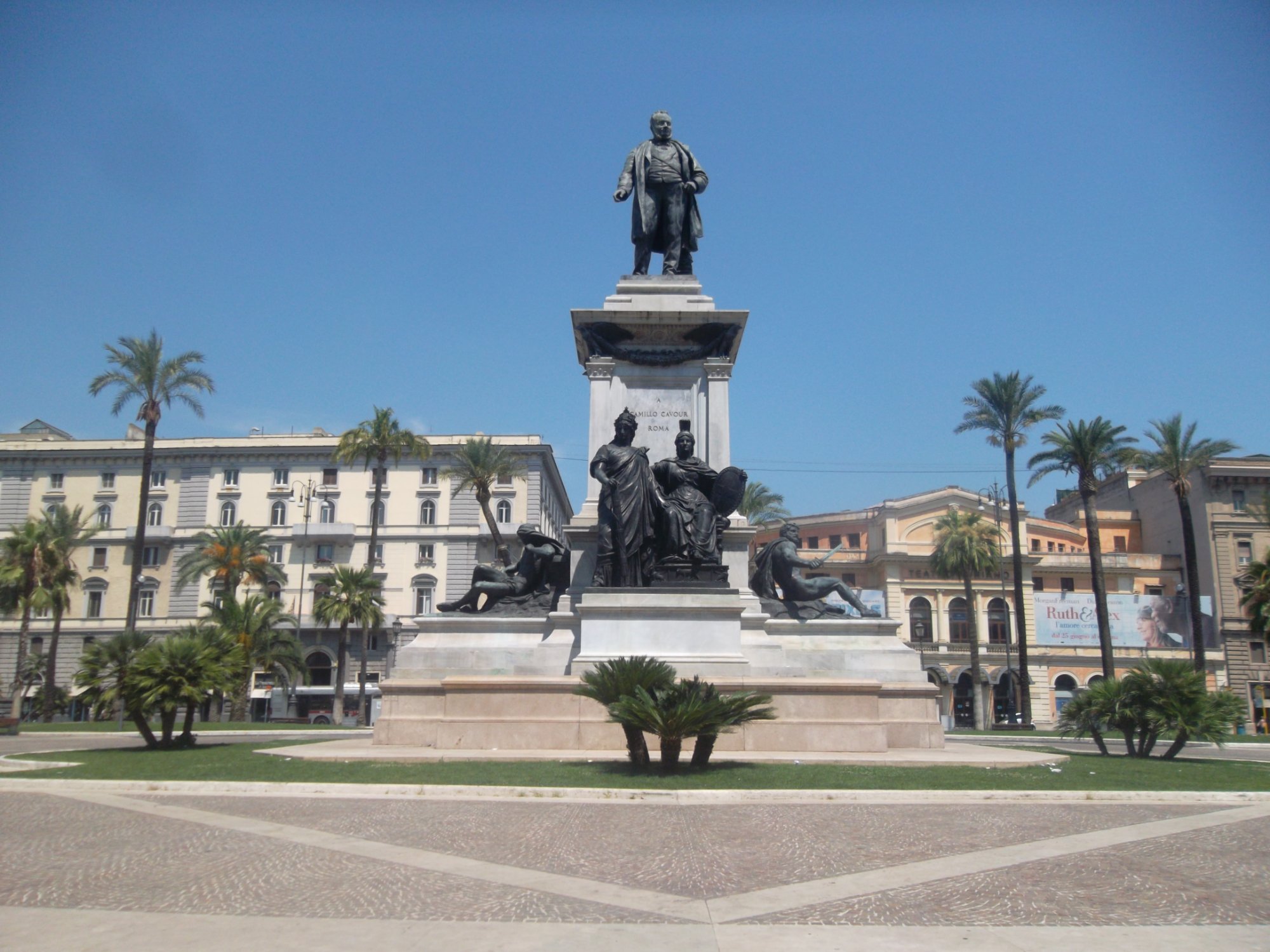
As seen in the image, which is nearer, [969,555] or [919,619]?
[969,555]

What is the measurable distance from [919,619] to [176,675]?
228ft

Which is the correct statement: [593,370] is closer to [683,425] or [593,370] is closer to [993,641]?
[683,425]

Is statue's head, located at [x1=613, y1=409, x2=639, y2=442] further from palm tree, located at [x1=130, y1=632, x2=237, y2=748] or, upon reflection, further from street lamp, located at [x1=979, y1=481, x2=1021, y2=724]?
street lamp, located at [x1=979, y1=481, x2=1021, y2=724]

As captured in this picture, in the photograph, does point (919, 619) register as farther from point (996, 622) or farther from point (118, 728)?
point (118, 728)

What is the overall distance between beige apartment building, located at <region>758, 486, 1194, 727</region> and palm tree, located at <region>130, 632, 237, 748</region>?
61.8 metres

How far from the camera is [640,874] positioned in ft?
23.5

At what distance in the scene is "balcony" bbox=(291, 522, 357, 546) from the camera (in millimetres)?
75250

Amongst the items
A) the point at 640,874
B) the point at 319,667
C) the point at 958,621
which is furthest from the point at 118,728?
the point at 958,621

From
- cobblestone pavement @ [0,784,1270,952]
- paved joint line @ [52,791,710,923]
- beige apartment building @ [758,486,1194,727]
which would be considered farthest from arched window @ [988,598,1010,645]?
paved joint line @ [52,791,710,923]

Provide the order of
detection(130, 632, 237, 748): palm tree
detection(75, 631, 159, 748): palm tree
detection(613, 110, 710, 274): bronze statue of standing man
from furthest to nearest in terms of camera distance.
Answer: detection(613, 110, 710, 274): bronze statue of standing man → detection(75, 631, 159, 748): palm tree → detection(130, 632, 237, 748): palm tree

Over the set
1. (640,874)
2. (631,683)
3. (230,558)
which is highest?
(230,558)

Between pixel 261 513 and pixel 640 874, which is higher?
pixel 261 513

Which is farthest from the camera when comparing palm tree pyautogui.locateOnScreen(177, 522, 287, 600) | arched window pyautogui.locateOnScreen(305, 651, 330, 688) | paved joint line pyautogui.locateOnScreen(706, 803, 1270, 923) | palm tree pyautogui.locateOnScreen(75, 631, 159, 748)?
arched window pyautogui.locateOnScreen(305, 651, 330, 688)

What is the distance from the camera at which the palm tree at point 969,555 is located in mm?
63719
